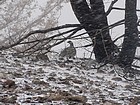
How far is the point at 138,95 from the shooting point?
483 centimetres

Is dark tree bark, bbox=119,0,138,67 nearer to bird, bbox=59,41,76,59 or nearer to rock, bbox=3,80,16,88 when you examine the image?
bird, bbox=59,41,76,59

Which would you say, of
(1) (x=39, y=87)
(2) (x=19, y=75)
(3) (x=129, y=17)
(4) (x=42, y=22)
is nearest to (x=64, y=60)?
(3) (x=129, y=17)

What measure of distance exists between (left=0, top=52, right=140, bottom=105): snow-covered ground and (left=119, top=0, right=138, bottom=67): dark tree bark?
0.63 metres

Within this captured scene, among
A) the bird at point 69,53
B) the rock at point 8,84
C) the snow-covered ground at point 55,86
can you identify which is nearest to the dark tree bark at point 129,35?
the snow-covered ground at point 55,86

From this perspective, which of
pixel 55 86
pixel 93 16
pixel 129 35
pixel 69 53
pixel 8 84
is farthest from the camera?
pixel 69 53

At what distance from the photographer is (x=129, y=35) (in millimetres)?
7332

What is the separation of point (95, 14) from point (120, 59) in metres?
1.04

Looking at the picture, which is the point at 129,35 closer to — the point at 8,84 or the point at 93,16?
the point at 93,16

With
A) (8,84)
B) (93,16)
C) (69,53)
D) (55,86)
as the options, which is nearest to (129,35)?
(93,16)

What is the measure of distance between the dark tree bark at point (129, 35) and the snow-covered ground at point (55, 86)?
626mm

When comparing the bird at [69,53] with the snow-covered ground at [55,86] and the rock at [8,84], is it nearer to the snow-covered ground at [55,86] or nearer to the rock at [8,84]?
the snow-covered ground at [55,86]

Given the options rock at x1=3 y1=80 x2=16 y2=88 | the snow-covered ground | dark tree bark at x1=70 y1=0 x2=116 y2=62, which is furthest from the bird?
rock at x1=3 y1=80 x2=16 y2=88

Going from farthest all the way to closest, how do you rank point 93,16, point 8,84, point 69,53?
1. point 69,53
2. point 93,16
3. point 8,84

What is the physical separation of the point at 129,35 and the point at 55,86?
9.96ft
